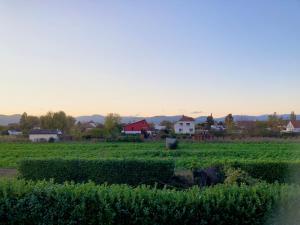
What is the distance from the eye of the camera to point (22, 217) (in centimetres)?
732

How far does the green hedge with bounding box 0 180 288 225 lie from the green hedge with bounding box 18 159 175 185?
9.43 meters

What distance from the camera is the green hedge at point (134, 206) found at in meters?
7.03

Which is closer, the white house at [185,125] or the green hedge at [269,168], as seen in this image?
the green hedge at [269,168]

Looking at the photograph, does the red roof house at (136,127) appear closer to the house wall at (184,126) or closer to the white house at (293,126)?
the house wall at (184,126)

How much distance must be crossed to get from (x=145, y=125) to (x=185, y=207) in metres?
88.2

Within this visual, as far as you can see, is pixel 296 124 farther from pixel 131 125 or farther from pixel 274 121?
pixel 131 125

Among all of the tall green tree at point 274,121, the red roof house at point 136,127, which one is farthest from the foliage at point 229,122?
the red roof house at point 136,127

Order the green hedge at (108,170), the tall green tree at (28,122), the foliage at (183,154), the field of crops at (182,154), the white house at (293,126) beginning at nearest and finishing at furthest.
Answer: the green hedge at (108,170) < the foliage at (183,154) < the field of crops at (182,154) < the white house at (293,126) < the tall green tree at (28,122)

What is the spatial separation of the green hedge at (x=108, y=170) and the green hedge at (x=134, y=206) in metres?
9.43

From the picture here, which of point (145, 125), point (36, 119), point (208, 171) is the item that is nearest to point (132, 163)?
point (208, 171)

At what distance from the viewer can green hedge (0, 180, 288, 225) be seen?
7.03 m

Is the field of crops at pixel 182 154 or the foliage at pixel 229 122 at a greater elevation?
the foliage at pixel 229 122

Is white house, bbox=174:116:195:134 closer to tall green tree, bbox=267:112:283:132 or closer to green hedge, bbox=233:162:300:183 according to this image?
tall green tree, bbox=267:112:283:132

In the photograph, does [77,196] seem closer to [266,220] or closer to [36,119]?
[266,220]
